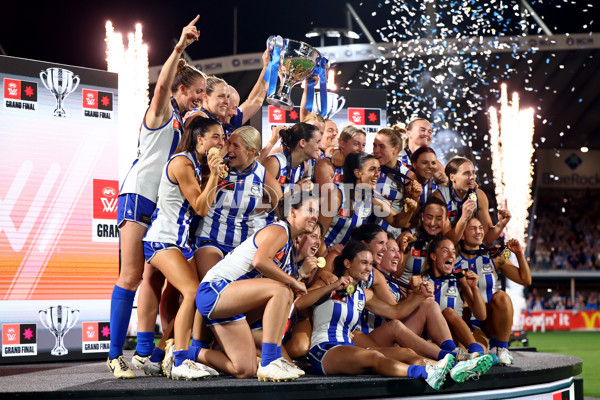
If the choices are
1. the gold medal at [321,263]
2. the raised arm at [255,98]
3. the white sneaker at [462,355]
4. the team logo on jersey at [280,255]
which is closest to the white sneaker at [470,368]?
the white sneaker at [462,355]

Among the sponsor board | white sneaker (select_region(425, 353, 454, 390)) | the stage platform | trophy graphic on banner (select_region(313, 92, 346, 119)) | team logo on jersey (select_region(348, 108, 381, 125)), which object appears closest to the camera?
the stage platform

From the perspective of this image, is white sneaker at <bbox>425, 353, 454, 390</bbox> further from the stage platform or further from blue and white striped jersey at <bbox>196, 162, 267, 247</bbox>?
blue and white striped jersey at <bbox>196, 162, 267, 247</bbox>

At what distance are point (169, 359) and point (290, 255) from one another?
3.32 feet

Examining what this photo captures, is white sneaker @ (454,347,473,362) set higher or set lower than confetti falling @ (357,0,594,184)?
lower

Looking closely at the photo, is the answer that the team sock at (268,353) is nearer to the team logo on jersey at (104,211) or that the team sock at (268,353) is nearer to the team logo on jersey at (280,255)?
the team logo on jersey at (280,255)

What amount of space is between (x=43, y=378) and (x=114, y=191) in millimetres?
2151

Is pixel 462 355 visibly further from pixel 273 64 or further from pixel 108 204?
pixel 108 204

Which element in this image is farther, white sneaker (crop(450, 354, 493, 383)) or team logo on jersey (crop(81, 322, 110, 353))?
team logo on jersey (crop(81, 322, 110, 353))

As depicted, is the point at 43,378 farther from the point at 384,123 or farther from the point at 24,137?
the point at 384,123

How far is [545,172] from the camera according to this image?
24406mm

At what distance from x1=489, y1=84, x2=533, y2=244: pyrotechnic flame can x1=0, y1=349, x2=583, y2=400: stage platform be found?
16278 mm

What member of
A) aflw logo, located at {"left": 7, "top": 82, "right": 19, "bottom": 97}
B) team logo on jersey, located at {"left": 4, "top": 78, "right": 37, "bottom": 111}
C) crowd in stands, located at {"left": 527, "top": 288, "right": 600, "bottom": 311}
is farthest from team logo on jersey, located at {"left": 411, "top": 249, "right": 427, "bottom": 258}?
crowd in stands, located at {"left": 527, "top": 288, "right": 600, "bottom": 311}

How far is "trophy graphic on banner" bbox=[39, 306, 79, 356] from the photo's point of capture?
5762 mm

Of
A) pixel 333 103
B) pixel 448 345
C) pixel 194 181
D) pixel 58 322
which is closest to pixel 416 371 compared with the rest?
pixel 448 345
